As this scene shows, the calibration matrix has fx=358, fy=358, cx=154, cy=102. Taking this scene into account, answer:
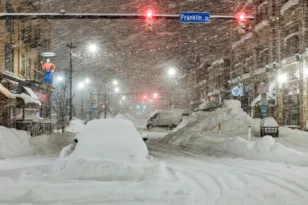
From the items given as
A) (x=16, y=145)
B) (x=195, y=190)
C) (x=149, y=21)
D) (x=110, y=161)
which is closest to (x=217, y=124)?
(x=149, y=21)

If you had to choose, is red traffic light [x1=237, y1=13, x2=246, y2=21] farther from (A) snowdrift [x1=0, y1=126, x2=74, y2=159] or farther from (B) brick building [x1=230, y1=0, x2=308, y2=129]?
(B) brick building [x1=230, y1=0, x2=308, y2=129]

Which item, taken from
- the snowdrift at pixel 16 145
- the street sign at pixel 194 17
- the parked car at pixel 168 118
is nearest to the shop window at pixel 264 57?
the parked car at pixel 168 118

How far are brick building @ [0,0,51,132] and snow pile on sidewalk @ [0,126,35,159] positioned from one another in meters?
9.02

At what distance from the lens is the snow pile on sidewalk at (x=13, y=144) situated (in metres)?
16.3

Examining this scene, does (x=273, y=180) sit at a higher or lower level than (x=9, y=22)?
lower

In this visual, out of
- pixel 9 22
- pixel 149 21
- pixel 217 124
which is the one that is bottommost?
pixel 217 124

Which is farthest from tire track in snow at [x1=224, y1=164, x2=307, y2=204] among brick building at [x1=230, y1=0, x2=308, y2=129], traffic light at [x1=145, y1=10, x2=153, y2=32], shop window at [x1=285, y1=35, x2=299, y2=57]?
shop window at [x1=285, y1=35, x2=299, y2=57]

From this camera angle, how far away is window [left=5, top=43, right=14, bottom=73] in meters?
31.0

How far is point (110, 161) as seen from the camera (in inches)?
348

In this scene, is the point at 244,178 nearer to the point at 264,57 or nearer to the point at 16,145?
the point at 16,145

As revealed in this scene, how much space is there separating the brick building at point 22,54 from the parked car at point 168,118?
43.8ft

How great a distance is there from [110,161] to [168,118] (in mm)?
33126

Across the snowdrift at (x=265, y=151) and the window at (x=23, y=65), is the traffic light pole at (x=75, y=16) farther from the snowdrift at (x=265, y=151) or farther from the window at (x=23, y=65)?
the window at (x=23, y=65)

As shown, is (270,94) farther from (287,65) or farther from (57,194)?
(57,194)
